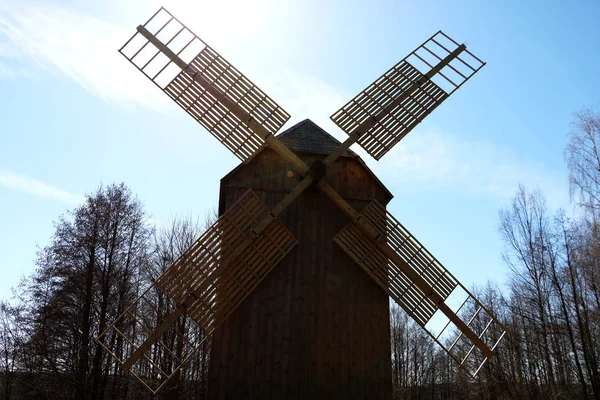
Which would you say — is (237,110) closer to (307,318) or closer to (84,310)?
(307,318)

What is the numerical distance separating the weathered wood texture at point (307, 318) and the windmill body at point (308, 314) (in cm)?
2

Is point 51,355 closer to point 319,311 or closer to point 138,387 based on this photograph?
point 138,387

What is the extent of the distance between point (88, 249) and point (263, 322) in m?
9.94

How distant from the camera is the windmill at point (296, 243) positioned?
23.4ft

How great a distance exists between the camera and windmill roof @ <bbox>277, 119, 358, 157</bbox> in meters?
8.55

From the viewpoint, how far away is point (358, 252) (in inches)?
312

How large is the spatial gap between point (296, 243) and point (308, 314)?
127 centimetres

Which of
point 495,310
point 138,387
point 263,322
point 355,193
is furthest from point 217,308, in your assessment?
point 495,310

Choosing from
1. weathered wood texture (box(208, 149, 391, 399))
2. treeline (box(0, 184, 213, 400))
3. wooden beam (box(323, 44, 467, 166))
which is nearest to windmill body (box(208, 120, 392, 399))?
weathered wood texture (box(208, 149, 391, 399))

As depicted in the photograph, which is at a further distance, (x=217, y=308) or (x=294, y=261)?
(x=294, y=261)

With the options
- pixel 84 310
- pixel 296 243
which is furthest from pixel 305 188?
pixel 84 310

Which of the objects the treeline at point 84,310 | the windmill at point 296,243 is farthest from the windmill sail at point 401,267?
the treeline at point 84,310

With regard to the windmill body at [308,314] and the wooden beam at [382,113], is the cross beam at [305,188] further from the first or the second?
the windmill body at [308,314]

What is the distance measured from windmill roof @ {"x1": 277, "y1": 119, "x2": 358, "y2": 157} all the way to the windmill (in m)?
0.06
